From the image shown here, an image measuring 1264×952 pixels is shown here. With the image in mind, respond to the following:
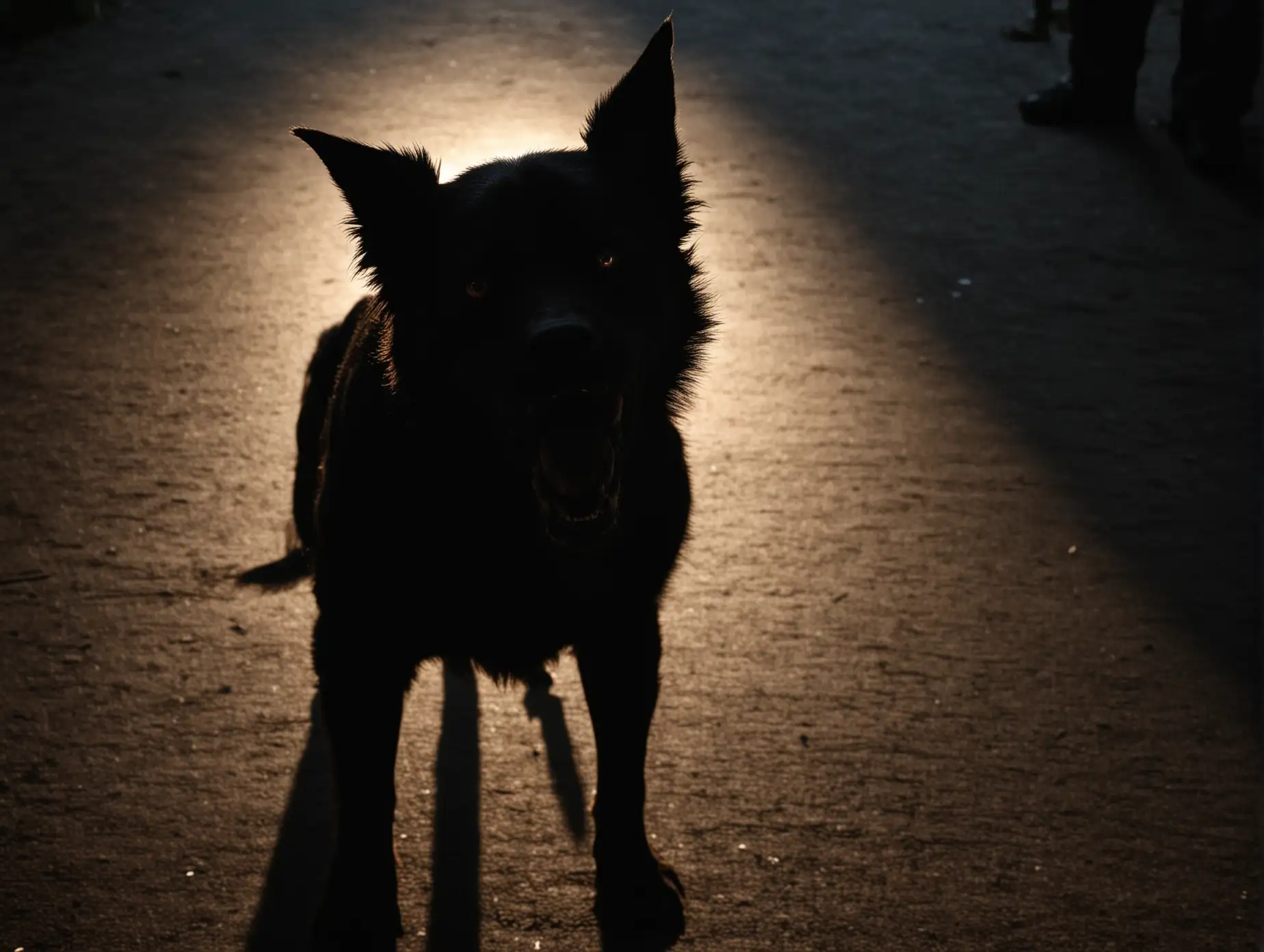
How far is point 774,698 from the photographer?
3.48 meters

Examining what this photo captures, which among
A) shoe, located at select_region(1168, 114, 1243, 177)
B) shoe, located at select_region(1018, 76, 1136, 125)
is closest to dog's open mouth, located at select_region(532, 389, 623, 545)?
shoe, located at select_region(1168, 114, 1243, 177)

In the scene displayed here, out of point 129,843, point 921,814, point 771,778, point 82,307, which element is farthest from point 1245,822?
point 82,307

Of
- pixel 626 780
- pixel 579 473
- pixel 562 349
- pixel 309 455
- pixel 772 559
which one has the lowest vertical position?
pixel 772 559

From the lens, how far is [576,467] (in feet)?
8.44

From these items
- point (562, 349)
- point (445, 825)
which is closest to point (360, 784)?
point (445, 825)

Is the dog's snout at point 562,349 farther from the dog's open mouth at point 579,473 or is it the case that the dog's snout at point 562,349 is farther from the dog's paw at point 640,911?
the dog's paw at point 640,911

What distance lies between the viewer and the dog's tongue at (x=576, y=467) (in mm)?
2568

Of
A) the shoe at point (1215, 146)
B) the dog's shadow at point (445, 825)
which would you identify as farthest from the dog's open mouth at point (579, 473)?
the shoe at point (1215, 146)

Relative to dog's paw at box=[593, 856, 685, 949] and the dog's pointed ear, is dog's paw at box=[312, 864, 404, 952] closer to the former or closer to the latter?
dog's paw at box=[593, 856, 685, 949]

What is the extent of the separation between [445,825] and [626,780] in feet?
1.54

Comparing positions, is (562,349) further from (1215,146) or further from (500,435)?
(1215,146)

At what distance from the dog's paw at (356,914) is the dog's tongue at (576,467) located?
0.86m

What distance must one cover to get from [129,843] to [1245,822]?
237cm

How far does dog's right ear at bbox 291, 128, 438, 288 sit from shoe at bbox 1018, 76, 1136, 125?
5.40 metres
